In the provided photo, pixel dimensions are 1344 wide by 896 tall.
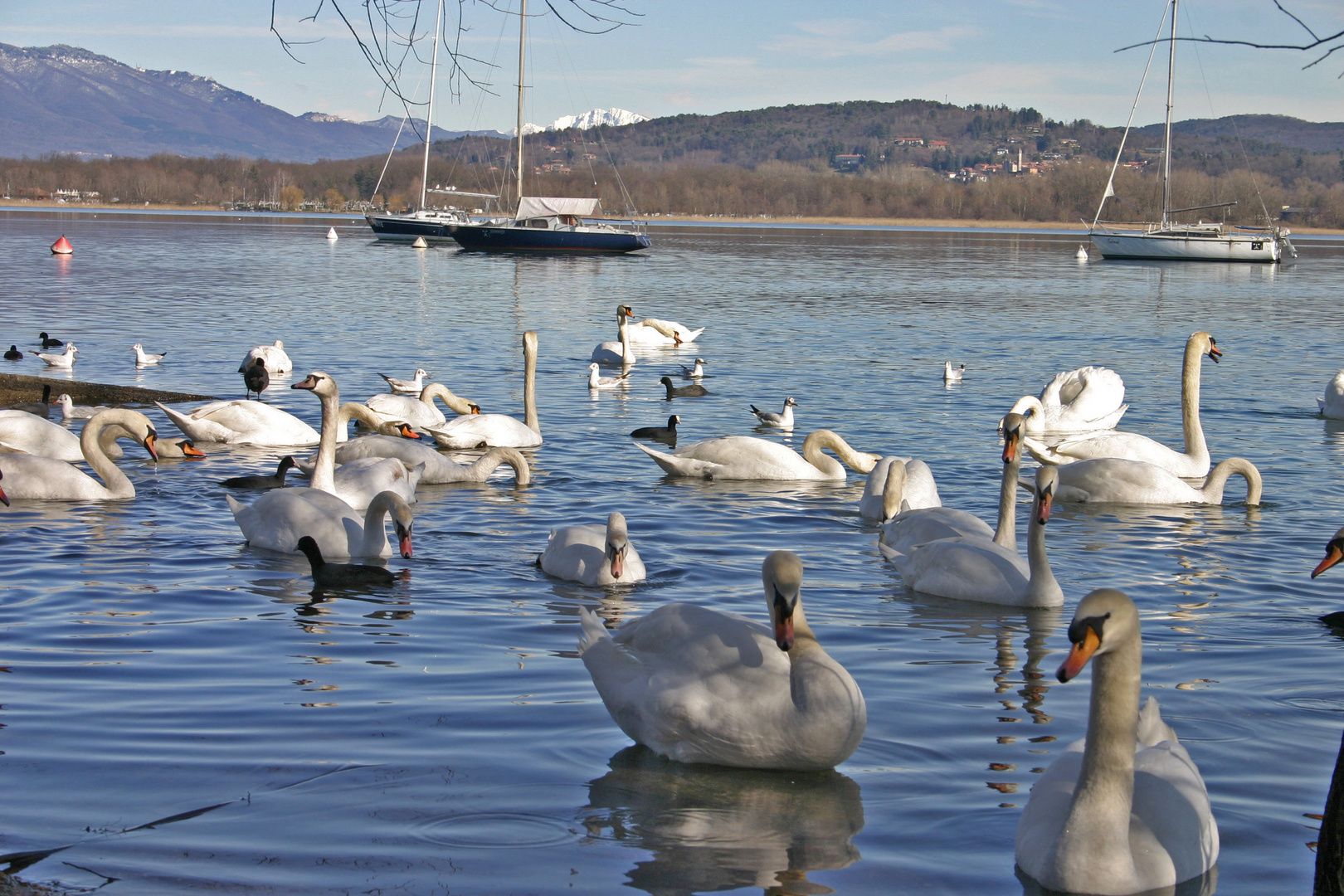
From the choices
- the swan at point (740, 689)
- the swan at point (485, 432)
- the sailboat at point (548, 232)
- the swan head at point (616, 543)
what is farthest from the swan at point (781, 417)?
the sailboat at point (548, 232)

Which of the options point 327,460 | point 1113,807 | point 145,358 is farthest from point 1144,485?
point 145,358

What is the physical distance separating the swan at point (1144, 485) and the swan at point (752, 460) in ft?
6.84

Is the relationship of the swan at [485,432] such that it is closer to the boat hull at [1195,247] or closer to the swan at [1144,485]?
the swan at [1144,485]

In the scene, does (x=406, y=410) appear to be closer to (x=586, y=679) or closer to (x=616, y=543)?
(x=616, y=543)

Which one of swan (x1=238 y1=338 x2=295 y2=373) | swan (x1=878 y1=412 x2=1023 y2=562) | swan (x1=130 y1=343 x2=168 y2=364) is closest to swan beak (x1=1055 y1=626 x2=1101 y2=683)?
swan (x1=878 y1=412 x2=1023 y2=562)

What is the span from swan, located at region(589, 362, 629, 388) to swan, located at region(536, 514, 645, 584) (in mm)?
10153

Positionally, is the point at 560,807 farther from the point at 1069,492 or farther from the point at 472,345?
the point at 472,345

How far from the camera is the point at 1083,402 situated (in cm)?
1480

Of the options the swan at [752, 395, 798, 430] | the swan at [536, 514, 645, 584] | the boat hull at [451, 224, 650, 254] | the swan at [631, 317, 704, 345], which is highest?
the boat hull at [451, 224, 650, 254]

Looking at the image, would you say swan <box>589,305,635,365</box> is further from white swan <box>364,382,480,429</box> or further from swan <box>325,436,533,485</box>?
swan <box>325,436,533,485</box>

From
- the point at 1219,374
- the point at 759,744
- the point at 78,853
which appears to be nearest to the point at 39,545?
the point at 78,853

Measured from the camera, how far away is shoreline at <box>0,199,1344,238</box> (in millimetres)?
142000

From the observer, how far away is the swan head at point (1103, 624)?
4.00 metres

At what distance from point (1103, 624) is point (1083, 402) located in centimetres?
1130
